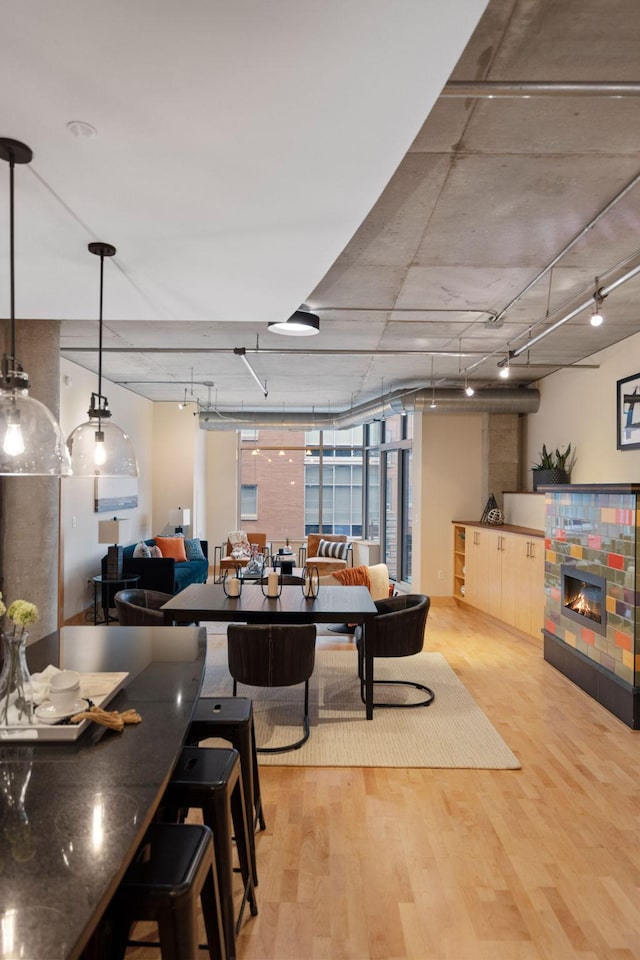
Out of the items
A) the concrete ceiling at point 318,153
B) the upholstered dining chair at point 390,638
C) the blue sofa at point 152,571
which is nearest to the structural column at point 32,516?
the concrete ceiling at point 318,153

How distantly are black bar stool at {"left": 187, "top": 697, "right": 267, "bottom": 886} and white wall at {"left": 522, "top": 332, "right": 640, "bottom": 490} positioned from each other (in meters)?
4.53

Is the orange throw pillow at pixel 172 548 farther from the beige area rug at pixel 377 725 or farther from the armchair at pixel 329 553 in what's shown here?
the beige area rug at pixel 377 725

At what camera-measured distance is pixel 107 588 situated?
288 inches

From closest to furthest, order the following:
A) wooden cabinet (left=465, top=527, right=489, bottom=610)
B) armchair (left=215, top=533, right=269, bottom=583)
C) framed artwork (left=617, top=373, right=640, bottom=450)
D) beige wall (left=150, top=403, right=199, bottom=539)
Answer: framed artwork (left=617, top=373, right=640, bottom=450) < wooden cabinet (left=465, top=527, right=489, bottom=610) < armchair (left=215, top=533, right=269, bottom=583) < beige wall (left=150, top=403, right=199, bottom=539)

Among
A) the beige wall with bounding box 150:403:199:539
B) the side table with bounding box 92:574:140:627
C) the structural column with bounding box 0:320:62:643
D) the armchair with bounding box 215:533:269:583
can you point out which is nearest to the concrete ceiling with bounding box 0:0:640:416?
the structural column with bounding box 0:320:62:643

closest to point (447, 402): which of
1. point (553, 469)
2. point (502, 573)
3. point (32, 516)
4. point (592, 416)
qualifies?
point (553, 469)

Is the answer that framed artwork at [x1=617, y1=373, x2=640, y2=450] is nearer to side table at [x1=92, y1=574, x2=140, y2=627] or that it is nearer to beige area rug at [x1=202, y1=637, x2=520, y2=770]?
beige area rug at [x1=202, y1=637, x2=520, y2=770]

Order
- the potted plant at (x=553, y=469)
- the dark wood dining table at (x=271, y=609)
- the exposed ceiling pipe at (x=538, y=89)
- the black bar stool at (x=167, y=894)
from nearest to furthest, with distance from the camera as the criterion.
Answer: the black bar stool at (x=167, y=894) < the exposed ceiling pipe at (x=538, y=89) < the dark wood dining table at (x=271, y=609) < the potted plant at (x=553, y=469)

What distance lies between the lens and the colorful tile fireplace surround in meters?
4.17

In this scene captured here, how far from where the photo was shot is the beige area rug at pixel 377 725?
3.64 meters

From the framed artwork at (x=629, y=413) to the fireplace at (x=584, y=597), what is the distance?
4.42 ft

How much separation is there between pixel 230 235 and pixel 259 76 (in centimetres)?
98

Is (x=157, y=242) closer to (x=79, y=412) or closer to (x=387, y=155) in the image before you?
(x=387, y=155)

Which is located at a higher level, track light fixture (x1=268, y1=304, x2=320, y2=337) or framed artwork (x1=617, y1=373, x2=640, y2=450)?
track light fixture (x1=268, y1=304, x2=320, y2=337)
